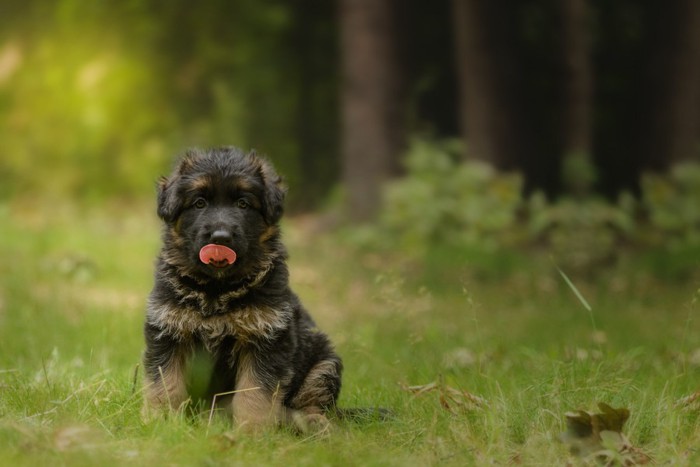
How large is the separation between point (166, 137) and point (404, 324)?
10548mm

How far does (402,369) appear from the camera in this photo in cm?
576

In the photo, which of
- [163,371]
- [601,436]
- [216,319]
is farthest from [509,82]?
[601,436]

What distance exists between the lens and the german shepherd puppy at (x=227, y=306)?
441cm

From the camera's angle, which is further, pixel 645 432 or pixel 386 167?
pixel 386 167

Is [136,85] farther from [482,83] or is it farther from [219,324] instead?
[219,324]

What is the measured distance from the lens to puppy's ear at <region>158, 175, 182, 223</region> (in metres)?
4.58

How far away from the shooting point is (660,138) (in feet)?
45.6

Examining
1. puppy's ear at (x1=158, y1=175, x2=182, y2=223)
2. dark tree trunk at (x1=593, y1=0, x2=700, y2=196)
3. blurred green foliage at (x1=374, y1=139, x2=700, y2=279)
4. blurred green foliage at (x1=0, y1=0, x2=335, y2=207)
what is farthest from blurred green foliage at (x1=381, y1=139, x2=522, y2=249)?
puppy's ear at (x1=158, y1=175, x2=182, y2=223)

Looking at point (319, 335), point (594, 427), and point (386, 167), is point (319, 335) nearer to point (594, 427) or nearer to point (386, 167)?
point (594, 427)

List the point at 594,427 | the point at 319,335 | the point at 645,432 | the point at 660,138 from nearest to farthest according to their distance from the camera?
the point at 594,427 → the point at 645,432 → the point at 319,335 → the point at 660,138

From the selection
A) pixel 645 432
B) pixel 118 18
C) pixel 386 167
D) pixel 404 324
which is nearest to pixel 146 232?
pixel 386 167

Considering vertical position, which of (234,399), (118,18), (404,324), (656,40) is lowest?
(404,324)

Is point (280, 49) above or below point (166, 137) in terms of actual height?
above

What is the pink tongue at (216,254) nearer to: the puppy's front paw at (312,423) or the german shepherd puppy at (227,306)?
the german shepherd puppy at (227,306)
